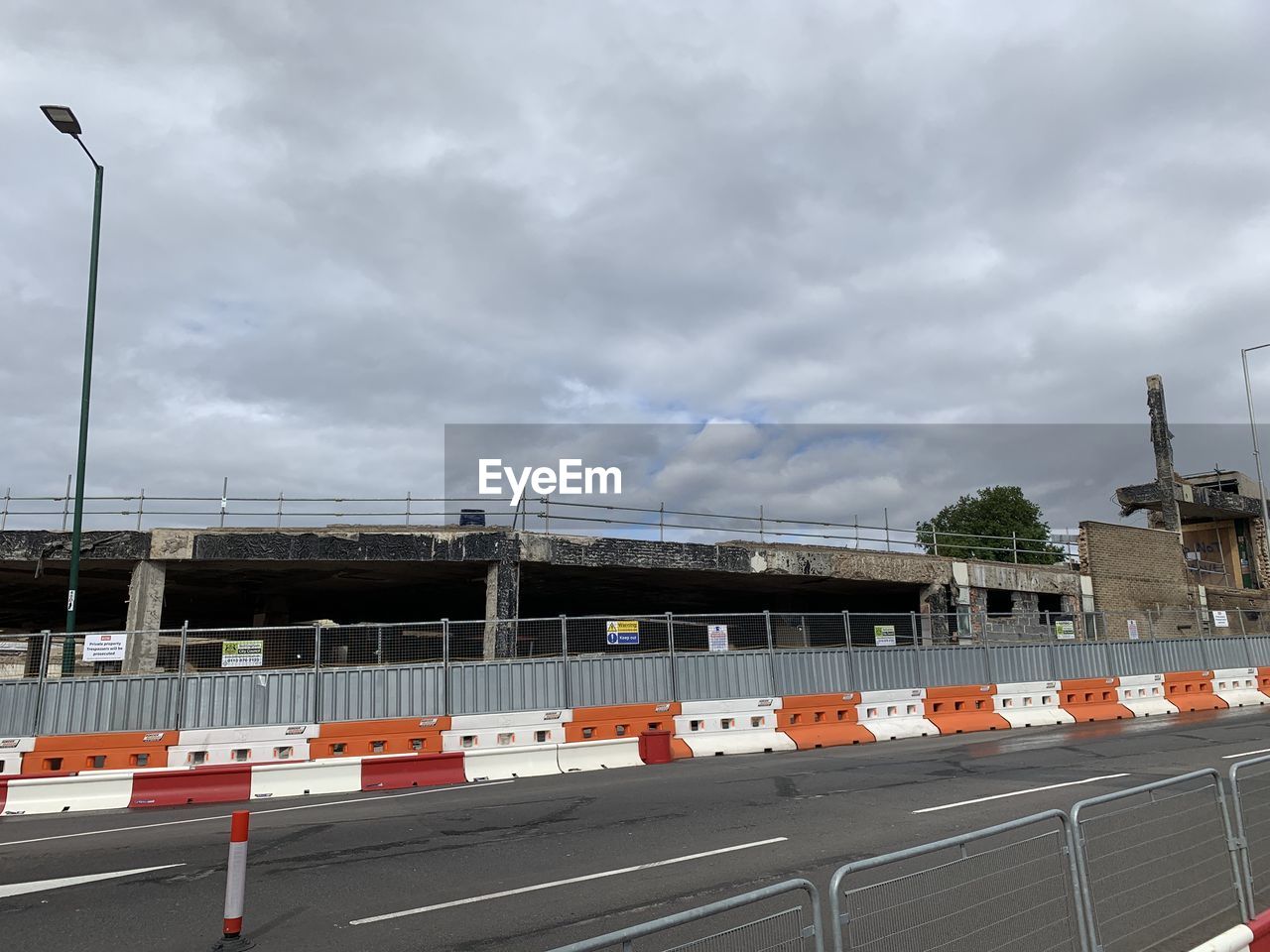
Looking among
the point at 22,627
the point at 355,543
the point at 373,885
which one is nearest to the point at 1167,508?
the point at 355,543

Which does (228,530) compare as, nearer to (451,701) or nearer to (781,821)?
(451,701)

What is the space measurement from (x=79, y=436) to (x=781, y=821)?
15161 mm

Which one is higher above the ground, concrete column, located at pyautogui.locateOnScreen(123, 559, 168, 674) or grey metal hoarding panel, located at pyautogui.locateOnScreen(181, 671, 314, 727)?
concrete column, located at pyautogui.locateOnScreen(123, 559, 168, 674)

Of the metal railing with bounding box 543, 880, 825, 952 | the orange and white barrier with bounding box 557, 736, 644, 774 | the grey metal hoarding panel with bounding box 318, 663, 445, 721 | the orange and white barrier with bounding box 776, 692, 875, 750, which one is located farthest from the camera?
the orange and white barrier with bounding box 776, 692, 875, 750

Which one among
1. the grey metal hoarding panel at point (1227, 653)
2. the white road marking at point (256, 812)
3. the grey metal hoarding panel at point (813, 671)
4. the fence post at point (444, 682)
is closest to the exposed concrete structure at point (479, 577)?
the grey metal hoarding panel at point (813, 671)

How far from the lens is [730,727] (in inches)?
690

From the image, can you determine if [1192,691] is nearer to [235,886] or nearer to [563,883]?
[563,883]

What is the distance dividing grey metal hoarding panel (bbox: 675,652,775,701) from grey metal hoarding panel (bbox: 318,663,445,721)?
189 inches

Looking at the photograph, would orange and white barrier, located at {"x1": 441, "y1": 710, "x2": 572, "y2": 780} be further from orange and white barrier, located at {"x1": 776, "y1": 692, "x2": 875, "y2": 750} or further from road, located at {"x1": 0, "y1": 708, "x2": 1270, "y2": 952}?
orange and white barrier, located at {"x1": 776, "y1": 692, "x2": 875, "y2": 750}

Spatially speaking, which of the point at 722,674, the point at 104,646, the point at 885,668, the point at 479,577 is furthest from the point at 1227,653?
the point at 104,646

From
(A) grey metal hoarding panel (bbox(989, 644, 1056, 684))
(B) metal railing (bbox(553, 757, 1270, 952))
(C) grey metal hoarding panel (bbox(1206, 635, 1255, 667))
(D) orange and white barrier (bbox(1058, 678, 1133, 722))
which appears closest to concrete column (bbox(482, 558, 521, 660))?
(A) grey metal hoarding panel (bbox(989, 644, 1056, 684))

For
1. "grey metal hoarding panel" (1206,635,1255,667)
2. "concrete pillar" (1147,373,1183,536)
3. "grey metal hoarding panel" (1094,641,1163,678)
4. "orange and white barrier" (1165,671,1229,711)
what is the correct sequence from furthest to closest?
"concrete pillar" (1147,373,1183,536) < "grey metal hoarding panel" (1206,635,1255,667) < "orange and white barrier" (1165,671,1229,711) < "grey metal hoarding panel" (1094,641,1163,678)

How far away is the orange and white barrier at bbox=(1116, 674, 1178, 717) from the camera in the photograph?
22.9m

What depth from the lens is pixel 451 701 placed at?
1609cm
